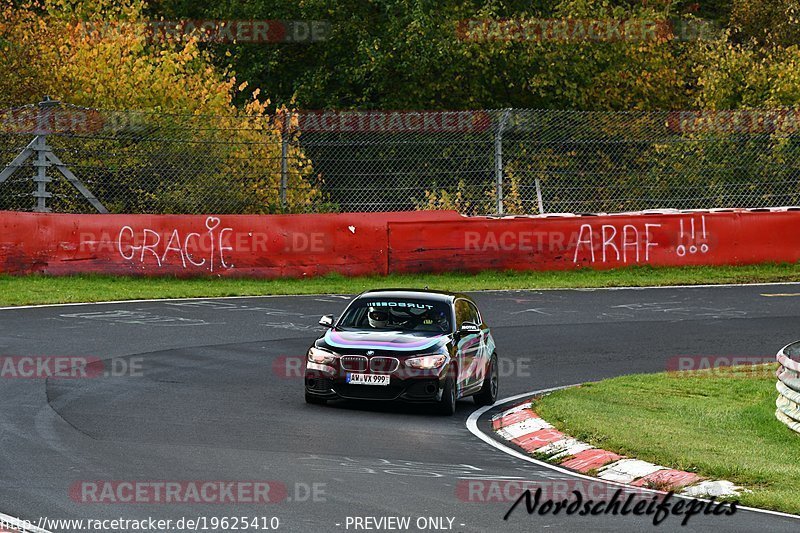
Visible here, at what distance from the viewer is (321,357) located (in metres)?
14.7

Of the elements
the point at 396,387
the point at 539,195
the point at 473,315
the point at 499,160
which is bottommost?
the point at 396,387

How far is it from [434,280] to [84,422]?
50.0 ft

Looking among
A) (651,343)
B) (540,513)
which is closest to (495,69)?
(651,343)

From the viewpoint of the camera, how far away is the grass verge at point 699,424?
11.0 metres

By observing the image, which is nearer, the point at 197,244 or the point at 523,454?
the point at 523,454

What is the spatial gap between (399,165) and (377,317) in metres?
13.3

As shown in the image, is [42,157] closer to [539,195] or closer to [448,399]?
[539,195]

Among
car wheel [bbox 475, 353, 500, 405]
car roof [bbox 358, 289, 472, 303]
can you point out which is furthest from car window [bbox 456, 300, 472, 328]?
car wheel [bbox 475, 353, 500, 405]

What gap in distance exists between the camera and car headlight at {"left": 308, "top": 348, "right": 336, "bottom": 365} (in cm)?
1466

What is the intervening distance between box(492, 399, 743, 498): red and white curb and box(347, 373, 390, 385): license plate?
4.07 ft

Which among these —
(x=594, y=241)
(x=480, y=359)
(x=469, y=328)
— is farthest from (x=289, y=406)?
(x=594, y=241)

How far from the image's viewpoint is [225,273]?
88.8ft

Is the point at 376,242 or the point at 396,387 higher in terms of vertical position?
the point at 376,242

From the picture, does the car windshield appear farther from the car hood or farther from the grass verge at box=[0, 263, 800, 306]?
the grass verge at box=[0, 263, 800, 306]
